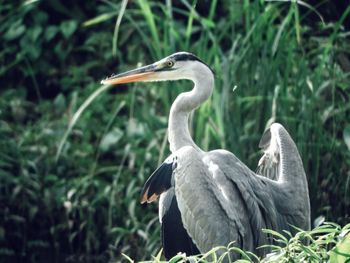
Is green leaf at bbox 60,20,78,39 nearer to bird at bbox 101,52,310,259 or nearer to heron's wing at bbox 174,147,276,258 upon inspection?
bird at bbox 101,52,310,259

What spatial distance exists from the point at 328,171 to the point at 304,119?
33 cm

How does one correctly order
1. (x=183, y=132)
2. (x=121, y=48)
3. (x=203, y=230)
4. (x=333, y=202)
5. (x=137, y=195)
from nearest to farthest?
1. (x=203, y=230)
2. (x=183, y=132)
3. (x=333, y=202)
4. (x=137, y=195)
5. (x=121, y=48)

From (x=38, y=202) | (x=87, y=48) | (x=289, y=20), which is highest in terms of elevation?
(x=289, y=20)

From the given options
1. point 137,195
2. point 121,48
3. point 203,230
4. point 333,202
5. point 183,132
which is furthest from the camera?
point 121,48

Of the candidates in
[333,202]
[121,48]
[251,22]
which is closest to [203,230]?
[333,202]

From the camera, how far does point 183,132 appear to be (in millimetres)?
6289

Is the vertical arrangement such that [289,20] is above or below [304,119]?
above

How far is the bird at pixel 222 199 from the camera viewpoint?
17.9 feet

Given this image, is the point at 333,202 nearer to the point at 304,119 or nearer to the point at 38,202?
the point at 304,119

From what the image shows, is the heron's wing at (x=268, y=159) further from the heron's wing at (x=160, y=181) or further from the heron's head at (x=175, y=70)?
the heron's wing at (x=160, y=181)

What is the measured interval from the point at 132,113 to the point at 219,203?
8.48 ft

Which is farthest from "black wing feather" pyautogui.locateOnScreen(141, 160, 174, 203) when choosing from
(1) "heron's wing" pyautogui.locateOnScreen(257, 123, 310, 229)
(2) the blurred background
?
(2) the blurred background

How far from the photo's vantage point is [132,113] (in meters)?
7.95

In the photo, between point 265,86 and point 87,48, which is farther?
point 87,48
